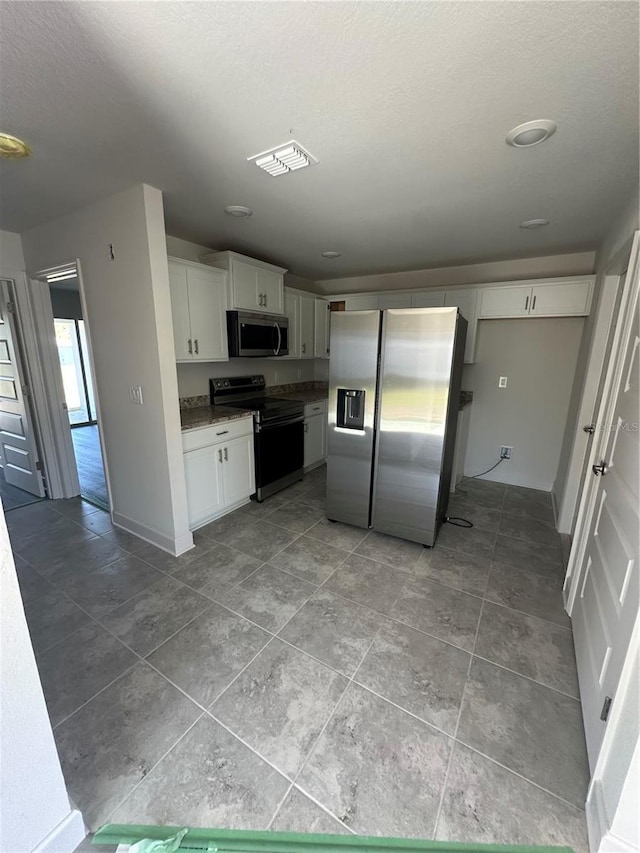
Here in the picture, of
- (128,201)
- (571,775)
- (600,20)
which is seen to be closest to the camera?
(600,20)

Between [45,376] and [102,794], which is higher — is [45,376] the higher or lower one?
the higher one

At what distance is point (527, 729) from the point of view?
4.62 feet

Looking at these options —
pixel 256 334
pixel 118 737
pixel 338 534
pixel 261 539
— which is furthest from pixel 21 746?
pixel 256 334

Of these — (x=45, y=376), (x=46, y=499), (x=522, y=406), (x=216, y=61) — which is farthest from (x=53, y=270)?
(x=522, y=406)

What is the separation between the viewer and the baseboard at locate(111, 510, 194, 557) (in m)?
2.54

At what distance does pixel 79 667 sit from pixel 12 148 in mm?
2535

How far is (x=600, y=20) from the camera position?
980 millimetres

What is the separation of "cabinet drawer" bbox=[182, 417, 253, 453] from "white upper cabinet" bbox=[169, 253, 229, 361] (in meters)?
0.64

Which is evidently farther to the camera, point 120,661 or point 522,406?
point 522,406

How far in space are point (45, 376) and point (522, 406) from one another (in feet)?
15.9

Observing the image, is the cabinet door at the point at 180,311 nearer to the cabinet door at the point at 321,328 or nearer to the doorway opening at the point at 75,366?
the cabinet door at the point at 321,328

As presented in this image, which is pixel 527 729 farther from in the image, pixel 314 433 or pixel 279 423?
pixel 314 433

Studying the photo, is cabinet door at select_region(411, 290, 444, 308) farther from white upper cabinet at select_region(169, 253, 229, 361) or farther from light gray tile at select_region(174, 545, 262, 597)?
light gray tile at select_region(174, 545, 262, 597)

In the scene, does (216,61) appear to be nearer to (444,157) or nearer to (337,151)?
(337,151)
